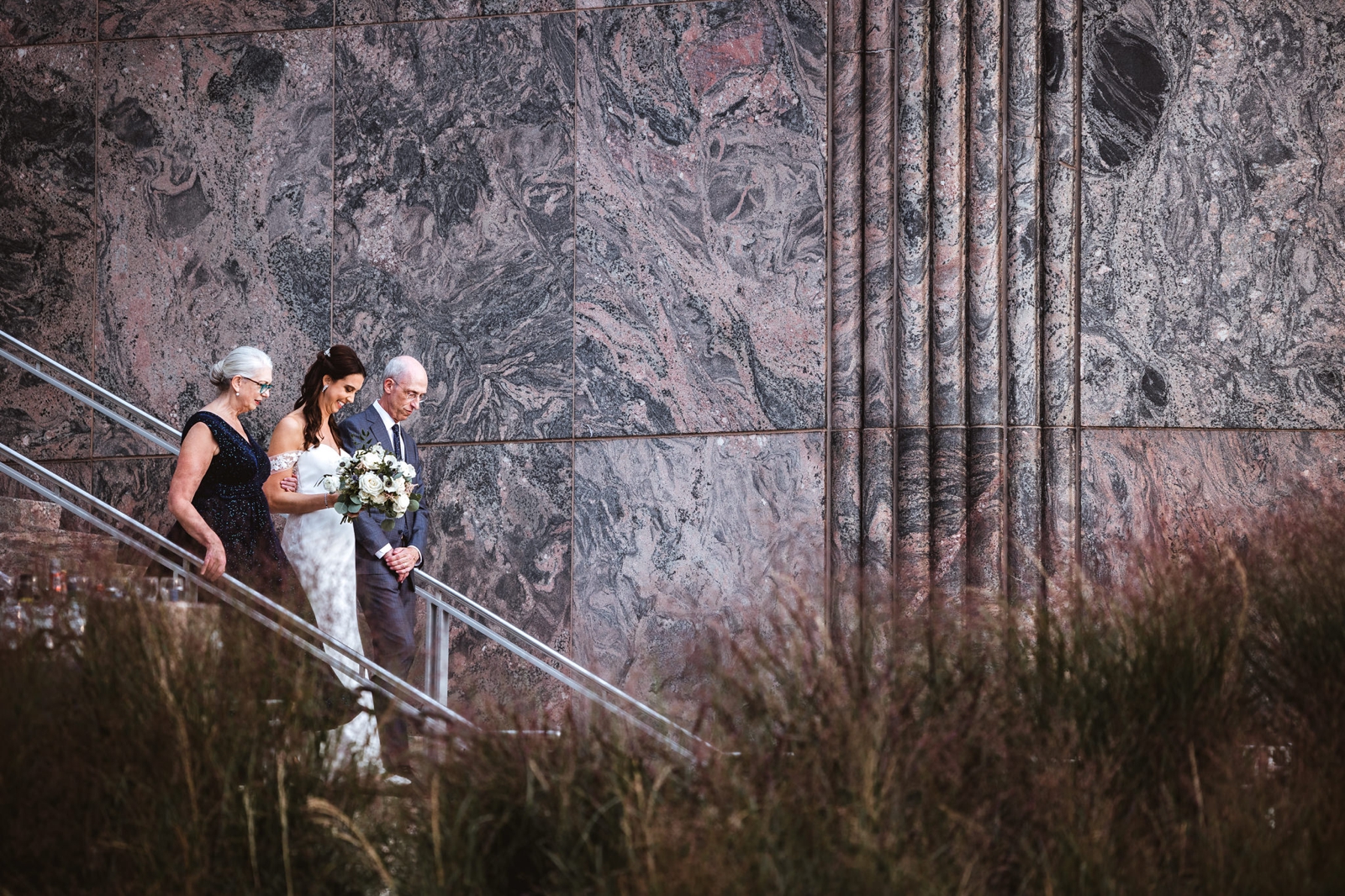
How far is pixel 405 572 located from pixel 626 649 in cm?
195

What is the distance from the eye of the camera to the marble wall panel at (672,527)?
7.39 meters

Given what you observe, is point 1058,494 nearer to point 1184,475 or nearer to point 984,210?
point 1184,475

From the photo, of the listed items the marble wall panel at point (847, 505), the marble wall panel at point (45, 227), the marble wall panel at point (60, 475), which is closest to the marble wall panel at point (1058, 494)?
the marble wall panel at point (847, 505)

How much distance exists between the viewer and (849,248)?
7.38 metres

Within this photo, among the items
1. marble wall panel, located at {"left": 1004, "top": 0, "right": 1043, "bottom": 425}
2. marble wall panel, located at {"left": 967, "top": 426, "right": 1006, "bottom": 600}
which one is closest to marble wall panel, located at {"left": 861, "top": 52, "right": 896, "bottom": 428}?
marble wall panel, located at {"left": 967, "top": 426, "right": 1006, "bottom": 600}

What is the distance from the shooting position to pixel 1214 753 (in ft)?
8.39

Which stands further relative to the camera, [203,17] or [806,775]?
[203,17]

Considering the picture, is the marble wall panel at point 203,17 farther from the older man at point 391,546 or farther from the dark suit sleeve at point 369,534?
the dark suit sleeve at point 369,534

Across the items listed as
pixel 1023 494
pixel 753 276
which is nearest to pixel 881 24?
pixel 753 276

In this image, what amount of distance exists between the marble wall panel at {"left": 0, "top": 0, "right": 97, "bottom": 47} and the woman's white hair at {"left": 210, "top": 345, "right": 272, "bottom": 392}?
379 centimetres

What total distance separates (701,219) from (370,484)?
3069 millimetres

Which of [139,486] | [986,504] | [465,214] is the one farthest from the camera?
[139,486]

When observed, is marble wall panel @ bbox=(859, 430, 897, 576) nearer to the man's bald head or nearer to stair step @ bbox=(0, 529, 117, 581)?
the man's bald head

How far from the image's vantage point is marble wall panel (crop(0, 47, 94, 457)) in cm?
A: 808
